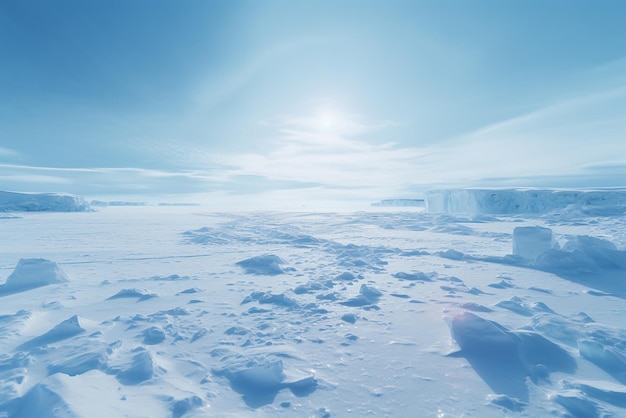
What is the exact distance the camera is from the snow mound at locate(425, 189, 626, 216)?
21.1 meters

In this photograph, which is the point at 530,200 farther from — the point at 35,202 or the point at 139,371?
the point at 35,202

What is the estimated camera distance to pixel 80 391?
227cm

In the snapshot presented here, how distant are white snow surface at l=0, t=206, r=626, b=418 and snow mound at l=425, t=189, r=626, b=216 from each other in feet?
62.7

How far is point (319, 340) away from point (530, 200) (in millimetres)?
26176

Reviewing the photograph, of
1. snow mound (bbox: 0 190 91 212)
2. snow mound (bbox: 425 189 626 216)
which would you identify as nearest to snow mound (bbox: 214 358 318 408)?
snow mound (bbox: 425 189 626 216)

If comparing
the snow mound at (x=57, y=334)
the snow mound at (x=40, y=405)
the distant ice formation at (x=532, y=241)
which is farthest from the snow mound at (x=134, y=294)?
the distant ice formation at (x=532, y=241)

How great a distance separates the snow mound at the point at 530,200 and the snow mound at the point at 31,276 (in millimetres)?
25101

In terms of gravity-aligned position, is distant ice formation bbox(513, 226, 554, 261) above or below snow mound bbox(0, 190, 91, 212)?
below

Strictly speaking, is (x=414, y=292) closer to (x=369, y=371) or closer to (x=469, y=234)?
(x=369, y=371)

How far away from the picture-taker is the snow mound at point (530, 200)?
69.2 feet

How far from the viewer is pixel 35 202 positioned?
35.2 meters

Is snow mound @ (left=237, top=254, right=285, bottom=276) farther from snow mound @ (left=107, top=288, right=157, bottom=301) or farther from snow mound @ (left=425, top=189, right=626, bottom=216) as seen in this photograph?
snow mound @ (left=425, top=189, right=626, bottom=216)

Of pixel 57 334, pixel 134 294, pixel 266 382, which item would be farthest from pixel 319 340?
pixel 134 294

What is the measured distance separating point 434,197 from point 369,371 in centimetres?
3135
